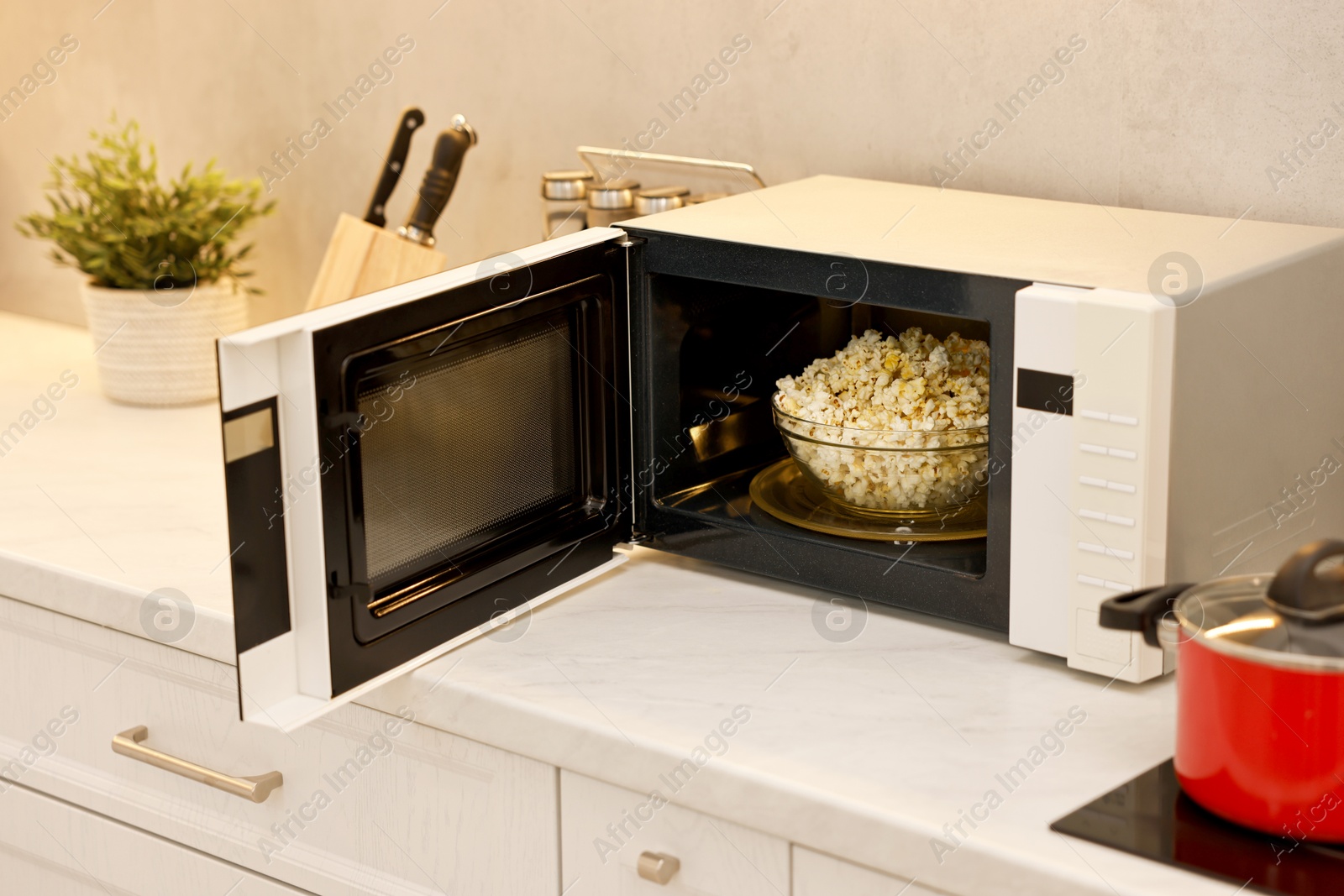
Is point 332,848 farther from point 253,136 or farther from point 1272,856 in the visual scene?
point 253,136

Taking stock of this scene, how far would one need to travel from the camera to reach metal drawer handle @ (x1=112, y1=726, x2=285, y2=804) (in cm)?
116

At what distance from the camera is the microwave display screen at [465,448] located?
3.31 ft

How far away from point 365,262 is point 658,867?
87 cm

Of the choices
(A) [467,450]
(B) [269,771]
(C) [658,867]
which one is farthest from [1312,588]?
(B) [269,771]

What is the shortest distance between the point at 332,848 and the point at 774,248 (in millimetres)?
561

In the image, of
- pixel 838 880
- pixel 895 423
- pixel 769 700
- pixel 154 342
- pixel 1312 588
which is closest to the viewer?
A: pixel 1312 588

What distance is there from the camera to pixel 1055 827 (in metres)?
0.85

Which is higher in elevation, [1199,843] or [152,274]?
[152,274]

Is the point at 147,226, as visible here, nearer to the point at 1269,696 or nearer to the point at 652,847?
the point at 652,847

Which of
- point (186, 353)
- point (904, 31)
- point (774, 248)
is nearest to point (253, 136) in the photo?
point (186, 353)

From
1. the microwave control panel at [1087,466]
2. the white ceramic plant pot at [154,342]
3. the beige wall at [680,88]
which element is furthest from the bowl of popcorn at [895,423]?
the white ceramic plant pot at [154,342]

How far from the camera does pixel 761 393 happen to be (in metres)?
1.32

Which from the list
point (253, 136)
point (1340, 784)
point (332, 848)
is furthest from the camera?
point (253, 136)

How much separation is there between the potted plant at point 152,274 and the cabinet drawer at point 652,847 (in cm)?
90
